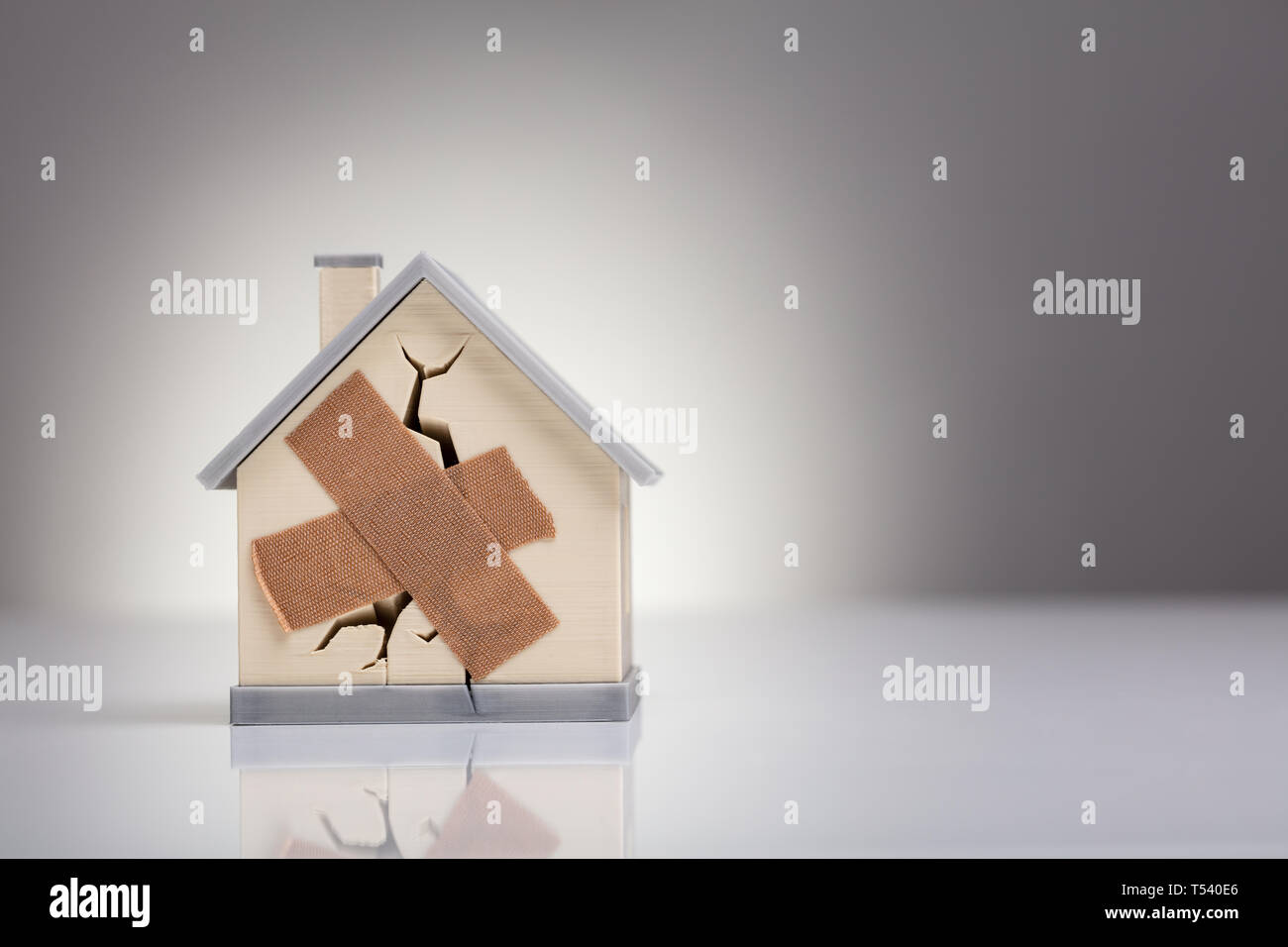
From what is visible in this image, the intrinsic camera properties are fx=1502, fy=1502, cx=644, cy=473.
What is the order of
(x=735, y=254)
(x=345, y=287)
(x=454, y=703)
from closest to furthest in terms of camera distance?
(x=454, y=703)
(x=345, y=287)
(x=735, y=254)

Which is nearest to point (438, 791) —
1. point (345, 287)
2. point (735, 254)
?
point (345, 287)

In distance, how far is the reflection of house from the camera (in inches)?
80.0

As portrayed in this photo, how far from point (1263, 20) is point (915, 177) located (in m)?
1.58

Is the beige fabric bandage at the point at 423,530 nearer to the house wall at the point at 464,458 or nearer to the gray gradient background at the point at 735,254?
the house wall at the point at 464,458

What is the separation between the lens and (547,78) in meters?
5.92

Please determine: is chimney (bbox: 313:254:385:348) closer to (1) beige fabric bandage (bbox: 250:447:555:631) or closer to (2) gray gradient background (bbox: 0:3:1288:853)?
(1) beige fabric bandage (bbox: 250:447:555:631)

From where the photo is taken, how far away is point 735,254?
5918 millimetres

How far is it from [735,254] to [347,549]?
10.9 ft

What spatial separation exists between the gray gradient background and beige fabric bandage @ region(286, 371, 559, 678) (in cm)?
300

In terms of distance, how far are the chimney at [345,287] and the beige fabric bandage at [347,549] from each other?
39 centimetres

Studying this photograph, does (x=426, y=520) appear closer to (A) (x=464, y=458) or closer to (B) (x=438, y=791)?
(A) (x=464, y=458)

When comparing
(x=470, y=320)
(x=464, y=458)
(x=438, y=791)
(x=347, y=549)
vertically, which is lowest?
(x=438, y=791)
